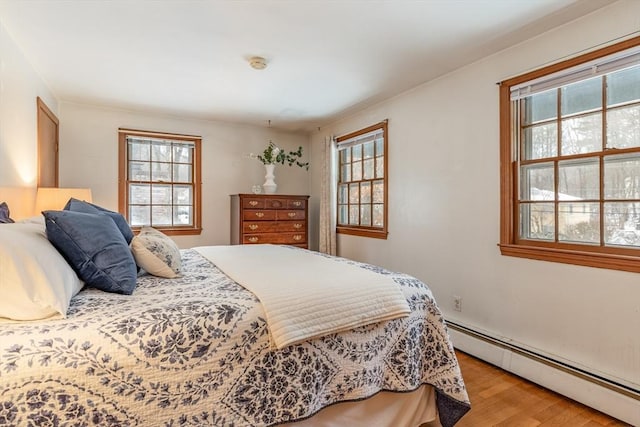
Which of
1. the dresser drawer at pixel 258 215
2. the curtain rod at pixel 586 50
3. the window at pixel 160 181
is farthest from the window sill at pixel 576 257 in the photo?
the window at pixel 160 181

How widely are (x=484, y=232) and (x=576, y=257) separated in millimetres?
643

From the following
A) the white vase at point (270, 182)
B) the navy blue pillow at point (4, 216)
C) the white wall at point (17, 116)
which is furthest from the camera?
the white vase at point (270, 182)

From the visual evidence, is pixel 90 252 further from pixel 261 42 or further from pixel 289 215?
pixel 289 215

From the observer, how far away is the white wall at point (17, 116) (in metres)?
2.17

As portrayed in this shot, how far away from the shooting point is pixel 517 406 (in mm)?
1956

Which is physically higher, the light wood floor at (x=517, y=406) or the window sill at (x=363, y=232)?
the window sill at (x=363, y=232)

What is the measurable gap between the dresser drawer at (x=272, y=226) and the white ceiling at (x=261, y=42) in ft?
4.98

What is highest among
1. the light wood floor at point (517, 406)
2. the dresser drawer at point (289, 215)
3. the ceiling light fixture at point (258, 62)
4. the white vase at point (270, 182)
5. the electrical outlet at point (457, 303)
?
the ceiling light fixture at point (258, 62)

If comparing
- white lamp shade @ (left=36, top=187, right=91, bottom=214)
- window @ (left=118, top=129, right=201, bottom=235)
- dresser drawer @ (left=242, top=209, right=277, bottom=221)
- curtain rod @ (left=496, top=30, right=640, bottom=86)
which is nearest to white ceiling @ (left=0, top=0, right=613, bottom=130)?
curtain rod @ (left=496, top=30, right=640, bottom=86)

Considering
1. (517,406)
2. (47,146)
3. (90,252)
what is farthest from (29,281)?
(47,146)

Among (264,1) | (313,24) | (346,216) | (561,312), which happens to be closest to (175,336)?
(264,1)

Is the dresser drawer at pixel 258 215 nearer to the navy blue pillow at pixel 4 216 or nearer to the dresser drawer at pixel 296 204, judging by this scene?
the dresser drawer at pixel 296 204

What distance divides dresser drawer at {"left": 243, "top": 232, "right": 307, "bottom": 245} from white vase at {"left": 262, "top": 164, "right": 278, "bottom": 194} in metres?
0.61

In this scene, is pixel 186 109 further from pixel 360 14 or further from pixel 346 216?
pixel 360 14
